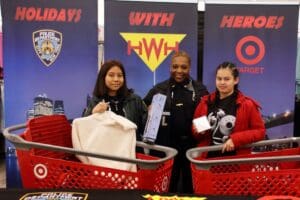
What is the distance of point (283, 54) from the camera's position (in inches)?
121

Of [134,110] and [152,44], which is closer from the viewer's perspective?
[134,110]

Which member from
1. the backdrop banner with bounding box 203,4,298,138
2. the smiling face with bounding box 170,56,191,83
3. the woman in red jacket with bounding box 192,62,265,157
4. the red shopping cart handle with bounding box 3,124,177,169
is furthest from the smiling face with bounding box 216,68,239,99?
the backdrop banner with bounding box 203,4,298,138

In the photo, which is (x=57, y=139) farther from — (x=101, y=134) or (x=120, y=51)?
(x=120, y=51)

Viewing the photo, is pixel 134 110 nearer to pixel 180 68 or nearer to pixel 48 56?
pixel 180 68

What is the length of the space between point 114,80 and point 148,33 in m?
0.87

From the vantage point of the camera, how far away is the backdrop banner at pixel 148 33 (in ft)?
10.0

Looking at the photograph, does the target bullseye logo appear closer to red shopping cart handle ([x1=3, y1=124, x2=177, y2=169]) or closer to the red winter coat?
the red winter coat

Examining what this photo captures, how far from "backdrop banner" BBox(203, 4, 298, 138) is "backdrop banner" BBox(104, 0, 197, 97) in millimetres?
166

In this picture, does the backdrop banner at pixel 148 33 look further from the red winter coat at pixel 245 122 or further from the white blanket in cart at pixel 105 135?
the white blanket in cart at pixel 105 135

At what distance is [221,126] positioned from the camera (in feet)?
7.16

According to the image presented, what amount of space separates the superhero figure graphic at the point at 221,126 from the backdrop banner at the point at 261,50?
3.17 feet

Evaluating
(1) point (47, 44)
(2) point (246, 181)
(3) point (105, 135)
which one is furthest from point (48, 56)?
(2) point (246, 181)

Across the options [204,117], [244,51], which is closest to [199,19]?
[244,51]

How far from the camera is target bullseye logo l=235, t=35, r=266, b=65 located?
10.1 ft
